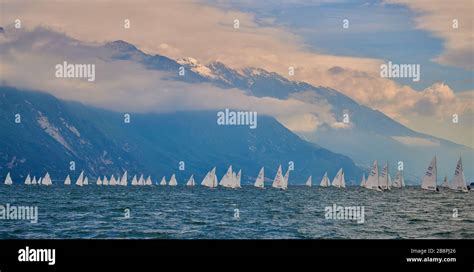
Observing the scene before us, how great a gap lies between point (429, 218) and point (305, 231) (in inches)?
902

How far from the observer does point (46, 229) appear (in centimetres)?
7594
